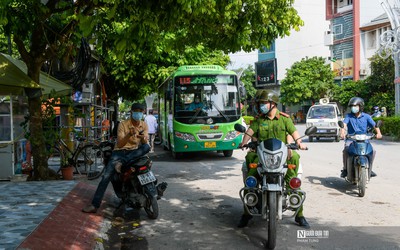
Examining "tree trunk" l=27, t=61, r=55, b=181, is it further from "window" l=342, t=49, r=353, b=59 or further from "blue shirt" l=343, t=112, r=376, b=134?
"window" l=342, t=49, r=353, b=59

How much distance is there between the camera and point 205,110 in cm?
1405

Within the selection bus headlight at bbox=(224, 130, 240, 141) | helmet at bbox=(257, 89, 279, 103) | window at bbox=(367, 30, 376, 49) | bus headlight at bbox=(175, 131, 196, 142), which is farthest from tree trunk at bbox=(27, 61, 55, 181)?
window at bbox=(367, 30, 376, 49)

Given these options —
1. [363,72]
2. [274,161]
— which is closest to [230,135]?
[274,161]

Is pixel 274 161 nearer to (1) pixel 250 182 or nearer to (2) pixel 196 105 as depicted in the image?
(1) pixel 250 182

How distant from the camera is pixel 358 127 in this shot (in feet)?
26.1

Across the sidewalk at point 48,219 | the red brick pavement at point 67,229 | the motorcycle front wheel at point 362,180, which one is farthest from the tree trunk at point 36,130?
the motorcycle front wheel at point 362,180

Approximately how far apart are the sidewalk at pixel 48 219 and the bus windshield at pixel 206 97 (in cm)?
614

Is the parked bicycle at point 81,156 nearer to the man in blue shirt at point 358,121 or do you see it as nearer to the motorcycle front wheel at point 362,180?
the man in blue shirt at point 358,121

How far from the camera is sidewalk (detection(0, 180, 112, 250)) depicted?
4.83 m

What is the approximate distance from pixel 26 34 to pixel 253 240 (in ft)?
22.5

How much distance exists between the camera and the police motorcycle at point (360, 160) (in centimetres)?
746

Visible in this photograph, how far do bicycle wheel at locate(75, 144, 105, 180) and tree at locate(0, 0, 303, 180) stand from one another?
1252 mm

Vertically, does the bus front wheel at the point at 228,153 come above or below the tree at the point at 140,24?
below

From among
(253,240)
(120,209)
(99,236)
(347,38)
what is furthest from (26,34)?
(347,38)
